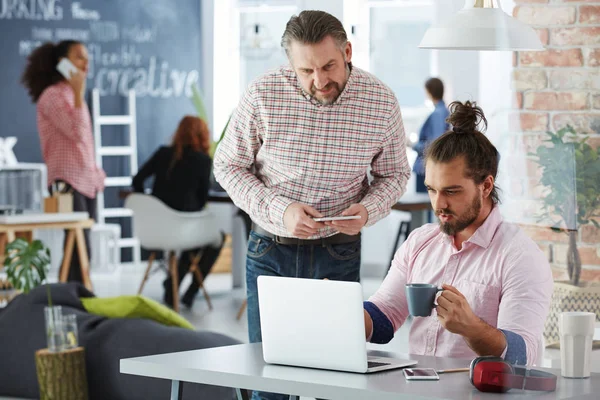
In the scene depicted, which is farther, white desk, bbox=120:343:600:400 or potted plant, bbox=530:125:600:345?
potted plant, bbox=530:125:600:345

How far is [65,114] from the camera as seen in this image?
7.26 metres

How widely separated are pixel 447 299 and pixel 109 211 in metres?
7.58

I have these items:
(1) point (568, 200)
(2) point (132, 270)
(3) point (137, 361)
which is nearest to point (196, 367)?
(3) point (137, 361)

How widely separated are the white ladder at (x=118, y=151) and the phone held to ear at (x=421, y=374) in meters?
7.48

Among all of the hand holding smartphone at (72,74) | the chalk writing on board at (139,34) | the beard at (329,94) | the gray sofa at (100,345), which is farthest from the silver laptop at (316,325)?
the chalk writing on board at (139,34)

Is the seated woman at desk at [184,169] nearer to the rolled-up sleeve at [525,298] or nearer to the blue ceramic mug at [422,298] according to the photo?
the rolled-up sleeve at [525,298]

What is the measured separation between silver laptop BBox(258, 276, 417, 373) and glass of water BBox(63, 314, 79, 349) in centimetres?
162

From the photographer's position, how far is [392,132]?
330cm

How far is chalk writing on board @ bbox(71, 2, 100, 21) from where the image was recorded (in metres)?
9.27

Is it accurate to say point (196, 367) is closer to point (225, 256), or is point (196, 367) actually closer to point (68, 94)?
point (68, 94)

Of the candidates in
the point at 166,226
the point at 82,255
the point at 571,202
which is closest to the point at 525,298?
the point at 571,202

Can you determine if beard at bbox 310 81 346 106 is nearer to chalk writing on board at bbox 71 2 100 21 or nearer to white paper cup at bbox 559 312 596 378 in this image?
white paper cup at bbox 559 312 596 378

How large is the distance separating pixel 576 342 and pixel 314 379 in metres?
0.52

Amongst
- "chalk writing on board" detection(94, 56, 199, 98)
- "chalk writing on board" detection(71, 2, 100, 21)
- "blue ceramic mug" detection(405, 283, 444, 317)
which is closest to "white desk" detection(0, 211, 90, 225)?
"chalk writing on board" detection(94, 56, 199, 98)
